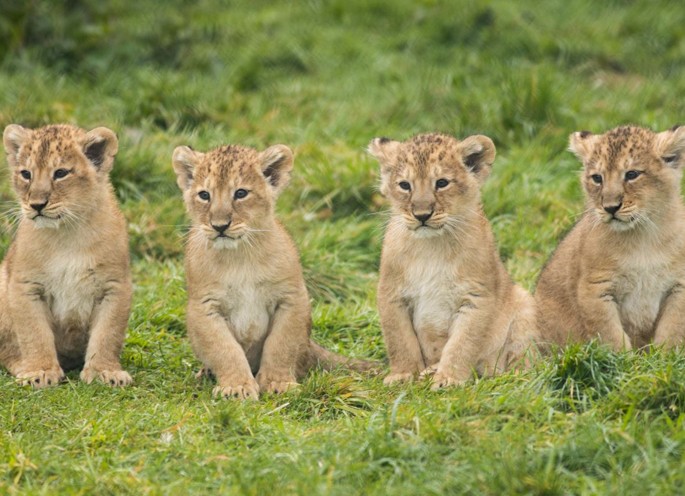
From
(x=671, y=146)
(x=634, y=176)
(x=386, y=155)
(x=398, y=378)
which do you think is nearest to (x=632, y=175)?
(x=634, y=176)

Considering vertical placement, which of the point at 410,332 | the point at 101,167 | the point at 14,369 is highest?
the point at 101,167

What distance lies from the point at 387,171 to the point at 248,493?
306 cm

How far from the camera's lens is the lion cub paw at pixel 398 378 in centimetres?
809

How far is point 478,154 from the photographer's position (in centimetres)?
845

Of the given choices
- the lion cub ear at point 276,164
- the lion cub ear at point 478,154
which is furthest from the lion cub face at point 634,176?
the lion cub ear at point 276,164

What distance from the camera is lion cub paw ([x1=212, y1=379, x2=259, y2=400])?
786 centimetres

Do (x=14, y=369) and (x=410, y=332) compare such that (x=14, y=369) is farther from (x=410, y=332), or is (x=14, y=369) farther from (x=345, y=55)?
(x=345, y=55)

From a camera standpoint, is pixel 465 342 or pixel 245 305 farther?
pixel 245 305

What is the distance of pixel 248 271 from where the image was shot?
8250mm

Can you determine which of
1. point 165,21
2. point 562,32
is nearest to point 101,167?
point 165,21

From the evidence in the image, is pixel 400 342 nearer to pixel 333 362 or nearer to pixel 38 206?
pixel 333 362

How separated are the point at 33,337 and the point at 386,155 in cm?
268

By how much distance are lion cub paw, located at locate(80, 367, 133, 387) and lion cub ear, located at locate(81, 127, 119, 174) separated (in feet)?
4.65

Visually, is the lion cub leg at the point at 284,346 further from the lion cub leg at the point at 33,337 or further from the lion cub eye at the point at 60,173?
the lion cub eye at the point at 60,173
